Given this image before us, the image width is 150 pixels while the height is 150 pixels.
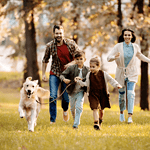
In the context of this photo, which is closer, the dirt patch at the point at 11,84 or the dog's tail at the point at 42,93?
the dog's tail at the point at 42,93

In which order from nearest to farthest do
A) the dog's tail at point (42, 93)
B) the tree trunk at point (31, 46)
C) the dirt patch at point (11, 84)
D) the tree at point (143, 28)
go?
the dog's tail at point (42, 93) < the tree at point (143, 28) < the tree trunk at point (31, 46) < the dirt patch at point (11, 84)

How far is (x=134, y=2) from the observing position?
15406mm

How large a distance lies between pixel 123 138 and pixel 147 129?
51.8 inches

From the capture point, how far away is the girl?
604 centimetres

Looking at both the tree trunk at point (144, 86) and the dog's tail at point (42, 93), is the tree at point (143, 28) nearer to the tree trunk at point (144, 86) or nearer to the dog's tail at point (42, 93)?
the tree trunk at point (144, 86)

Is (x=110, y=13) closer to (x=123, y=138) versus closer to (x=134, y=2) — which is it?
(x=134, y=2)

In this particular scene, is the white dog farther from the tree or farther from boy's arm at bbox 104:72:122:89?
the tree

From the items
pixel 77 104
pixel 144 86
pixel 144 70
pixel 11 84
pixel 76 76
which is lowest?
pixel 11 84

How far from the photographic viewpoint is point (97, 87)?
20.1 ft

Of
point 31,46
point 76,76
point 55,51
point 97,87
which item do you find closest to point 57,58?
point 55,51

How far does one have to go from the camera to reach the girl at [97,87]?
238 inches

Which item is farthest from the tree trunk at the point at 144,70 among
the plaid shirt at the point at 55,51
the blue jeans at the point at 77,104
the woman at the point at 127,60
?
the blue jeans at the point at 77,104

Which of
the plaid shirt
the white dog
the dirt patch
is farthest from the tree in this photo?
the dirt patch

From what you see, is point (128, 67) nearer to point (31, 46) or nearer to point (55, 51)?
point (55, 51)
